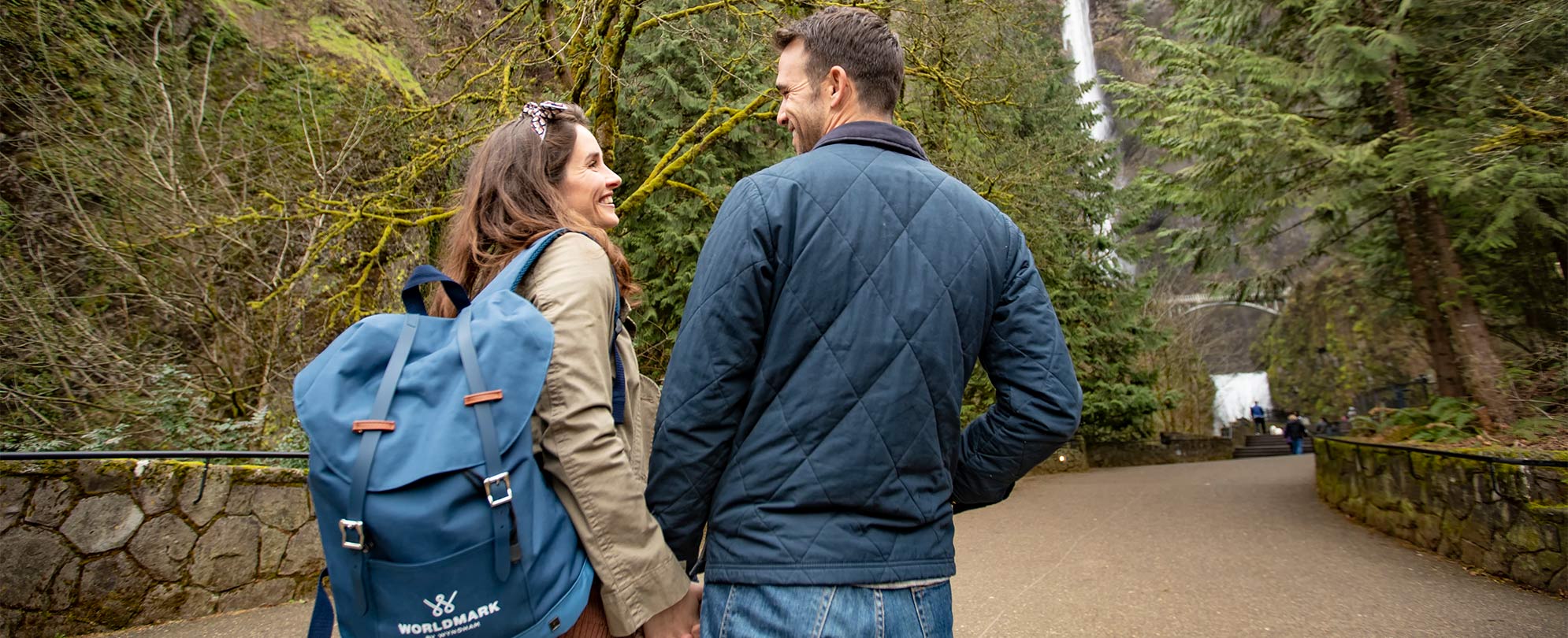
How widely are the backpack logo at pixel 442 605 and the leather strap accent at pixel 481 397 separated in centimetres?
28

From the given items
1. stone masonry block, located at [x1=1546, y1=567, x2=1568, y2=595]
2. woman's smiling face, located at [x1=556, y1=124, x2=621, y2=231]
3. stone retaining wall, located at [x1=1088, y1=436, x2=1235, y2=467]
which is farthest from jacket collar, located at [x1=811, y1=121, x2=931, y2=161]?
stone retaining wall, located at [x1=1088, y1=436, x2=1235, y2=467]

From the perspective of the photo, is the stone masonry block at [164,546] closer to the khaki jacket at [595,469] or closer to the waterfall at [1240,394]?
the khaki jacket at [595,469]

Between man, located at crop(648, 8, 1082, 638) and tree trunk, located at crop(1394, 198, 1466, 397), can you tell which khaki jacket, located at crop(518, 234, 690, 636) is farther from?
tree trunk, located at crop(1394, 198, 1466, 397)

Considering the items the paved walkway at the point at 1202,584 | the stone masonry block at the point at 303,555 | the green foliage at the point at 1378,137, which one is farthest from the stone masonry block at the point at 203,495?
the green foliage at the point at 1378,137

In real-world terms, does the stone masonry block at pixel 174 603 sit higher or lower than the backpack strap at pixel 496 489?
lower

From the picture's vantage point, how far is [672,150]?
26.6 feet

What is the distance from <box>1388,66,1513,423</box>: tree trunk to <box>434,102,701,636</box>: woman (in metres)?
9.75

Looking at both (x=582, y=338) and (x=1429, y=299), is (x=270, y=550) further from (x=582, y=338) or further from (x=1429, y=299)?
(x=1429, y=299)

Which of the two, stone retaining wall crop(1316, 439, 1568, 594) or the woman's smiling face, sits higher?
the woman's smiling face

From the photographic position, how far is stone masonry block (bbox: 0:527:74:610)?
187 inches

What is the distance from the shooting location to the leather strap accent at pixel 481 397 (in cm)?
140

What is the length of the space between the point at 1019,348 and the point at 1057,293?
15609 mm

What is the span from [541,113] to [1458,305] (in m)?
10.5

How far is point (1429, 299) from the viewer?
33.0 feet
